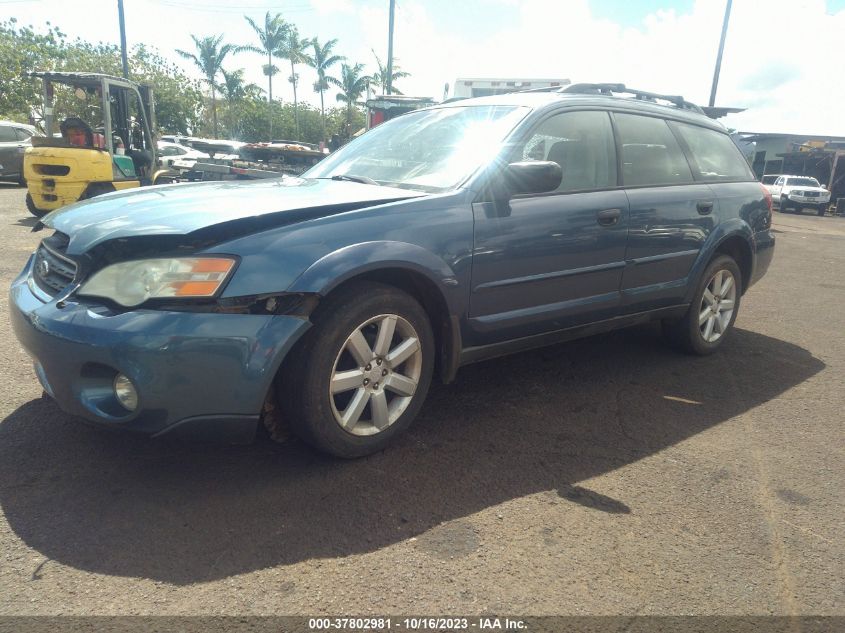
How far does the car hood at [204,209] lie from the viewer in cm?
256

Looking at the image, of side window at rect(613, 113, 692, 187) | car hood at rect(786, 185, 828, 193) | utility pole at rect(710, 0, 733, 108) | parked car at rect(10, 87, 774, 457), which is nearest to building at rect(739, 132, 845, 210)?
car hood at rect(786, 185, 828, 193)

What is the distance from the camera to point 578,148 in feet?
12.5

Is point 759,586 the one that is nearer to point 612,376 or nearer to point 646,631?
point 646,631

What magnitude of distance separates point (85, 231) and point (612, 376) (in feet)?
10.5

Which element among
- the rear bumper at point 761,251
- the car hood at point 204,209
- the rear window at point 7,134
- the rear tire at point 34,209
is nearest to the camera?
the car hood at point 204,209

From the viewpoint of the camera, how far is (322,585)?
2.10 meters

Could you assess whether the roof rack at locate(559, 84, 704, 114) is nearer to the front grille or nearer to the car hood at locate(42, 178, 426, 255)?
the car hood at locate(42, 178, 426, 255)

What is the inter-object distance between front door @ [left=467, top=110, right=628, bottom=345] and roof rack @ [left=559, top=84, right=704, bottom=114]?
24 cm

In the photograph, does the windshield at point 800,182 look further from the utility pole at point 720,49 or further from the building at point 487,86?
the building at point 487,86

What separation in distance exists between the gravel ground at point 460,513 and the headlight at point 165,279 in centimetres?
78

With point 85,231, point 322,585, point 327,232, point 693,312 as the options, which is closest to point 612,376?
point 693,312

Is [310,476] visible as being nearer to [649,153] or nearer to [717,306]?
[649,153]

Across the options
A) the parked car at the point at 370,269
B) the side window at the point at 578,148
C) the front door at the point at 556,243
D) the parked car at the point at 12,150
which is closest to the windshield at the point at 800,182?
the parked car at the point at 12,150

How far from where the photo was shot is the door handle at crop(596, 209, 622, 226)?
3.71 metres
